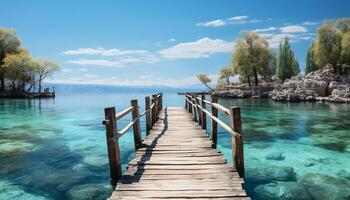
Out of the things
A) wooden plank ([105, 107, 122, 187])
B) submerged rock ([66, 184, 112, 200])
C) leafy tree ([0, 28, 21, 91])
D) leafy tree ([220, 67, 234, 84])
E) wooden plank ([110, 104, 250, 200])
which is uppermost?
leafy tree ([0, 28, 21, 91])

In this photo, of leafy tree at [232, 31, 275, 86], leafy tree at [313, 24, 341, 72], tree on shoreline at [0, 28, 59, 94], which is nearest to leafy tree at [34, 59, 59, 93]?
tree on shoreline at [0, 28, 59, 94]

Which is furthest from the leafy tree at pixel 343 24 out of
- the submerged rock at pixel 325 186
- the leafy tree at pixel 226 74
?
the submerged rock at pixel 325 186

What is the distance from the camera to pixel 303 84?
54.4m

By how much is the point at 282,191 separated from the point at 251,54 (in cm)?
5930

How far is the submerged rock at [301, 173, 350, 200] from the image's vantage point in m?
A: 8.04

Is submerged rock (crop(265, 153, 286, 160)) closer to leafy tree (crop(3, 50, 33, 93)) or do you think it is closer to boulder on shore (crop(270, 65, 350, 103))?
boulder on shore (crop(270, 65, 350, 103))

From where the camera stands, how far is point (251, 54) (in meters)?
64.9

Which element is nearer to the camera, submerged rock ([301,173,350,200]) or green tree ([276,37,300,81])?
submerged rock ([301,173,350,200])

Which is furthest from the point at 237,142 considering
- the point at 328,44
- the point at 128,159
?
the point at 328,44

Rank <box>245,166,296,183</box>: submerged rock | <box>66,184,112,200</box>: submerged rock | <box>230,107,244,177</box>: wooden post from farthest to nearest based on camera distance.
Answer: <box>245,166,296,183</box>: submerged rock < <box>66,184,112,200</box>: submerged rock < <box>230,107,244,177</box>: wooden post

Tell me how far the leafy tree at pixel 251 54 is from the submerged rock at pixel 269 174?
182 ft

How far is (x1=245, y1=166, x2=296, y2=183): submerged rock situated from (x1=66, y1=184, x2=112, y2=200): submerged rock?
434 centimetres

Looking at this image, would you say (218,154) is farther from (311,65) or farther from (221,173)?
(311,65)

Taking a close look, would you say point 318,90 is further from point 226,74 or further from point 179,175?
point 179,175
